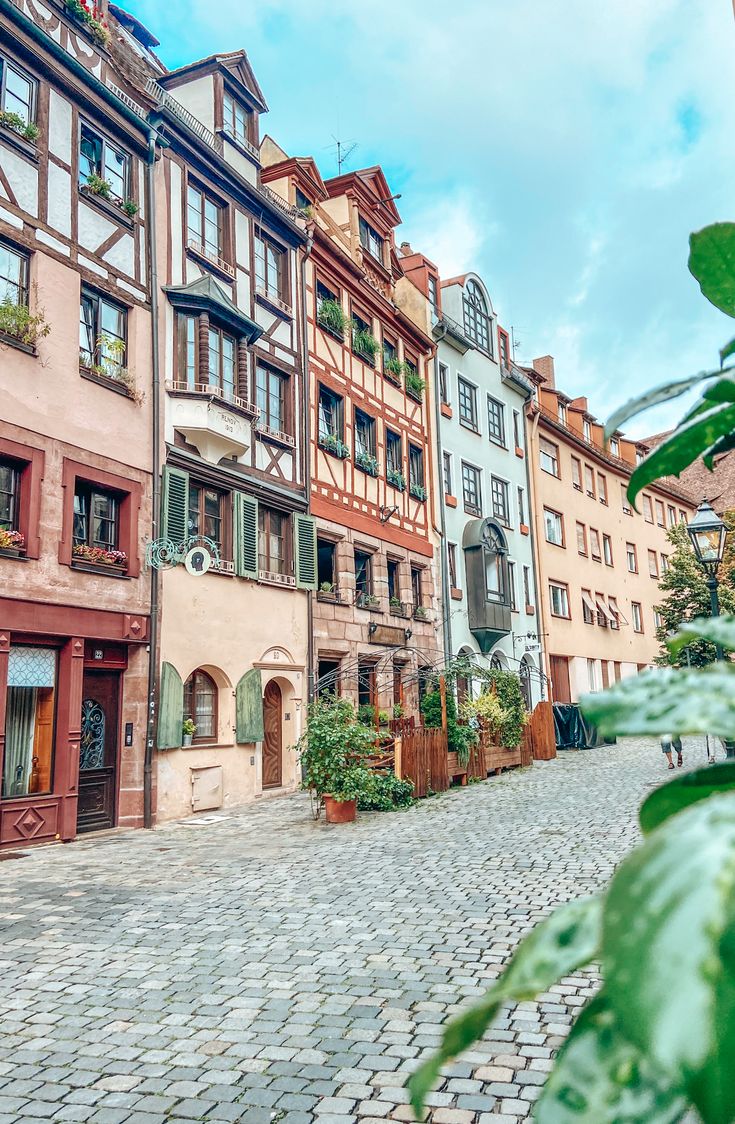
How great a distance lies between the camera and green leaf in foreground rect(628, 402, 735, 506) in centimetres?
73

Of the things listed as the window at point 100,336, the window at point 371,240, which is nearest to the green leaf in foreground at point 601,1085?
the window at point 100,336

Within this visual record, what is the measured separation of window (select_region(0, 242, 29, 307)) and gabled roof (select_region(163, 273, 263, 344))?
9.88 ft

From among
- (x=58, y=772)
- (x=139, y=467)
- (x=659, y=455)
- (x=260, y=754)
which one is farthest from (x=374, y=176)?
(x=659, y=455)

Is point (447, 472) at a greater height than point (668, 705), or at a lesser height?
greater

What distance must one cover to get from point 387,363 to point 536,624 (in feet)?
36.6

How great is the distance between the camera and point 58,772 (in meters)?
12.6

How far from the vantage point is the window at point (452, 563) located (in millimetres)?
26177

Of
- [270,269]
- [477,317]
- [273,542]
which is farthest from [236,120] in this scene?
[477,317]

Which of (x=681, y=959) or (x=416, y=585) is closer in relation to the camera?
(x=681, y=959)

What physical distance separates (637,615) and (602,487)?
20.5ft

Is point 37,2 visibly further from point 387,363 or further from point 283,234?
point 387,363

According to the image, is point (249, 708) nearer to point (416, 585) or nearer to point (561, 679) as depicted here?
point (416, 585)

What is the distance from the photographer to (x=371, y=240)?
82.7 feet

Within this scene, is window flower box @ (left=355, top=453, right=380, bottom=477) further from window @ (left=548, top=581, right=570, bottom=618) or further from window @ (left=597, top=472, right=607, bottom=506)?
window @ (left=597, top=472, right=607, bottom=506)
